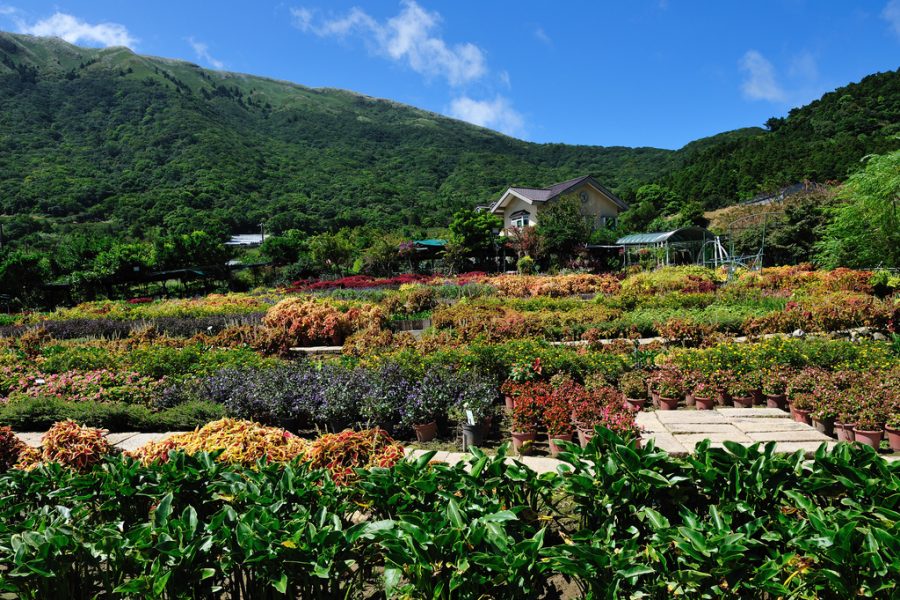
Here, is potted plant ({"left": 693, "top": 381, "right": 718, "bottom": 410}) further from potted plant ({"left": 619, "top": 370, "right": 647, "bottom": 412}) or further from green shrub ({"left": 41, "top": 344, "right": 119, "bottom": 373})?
green shrub ({"left": 41, "top": 344, "right": 119, "bottom": 373})

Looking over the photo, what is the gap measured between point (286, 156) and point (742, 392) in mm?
85409

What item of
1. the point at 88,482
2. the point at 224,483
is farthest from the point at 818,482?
the point at 88,482

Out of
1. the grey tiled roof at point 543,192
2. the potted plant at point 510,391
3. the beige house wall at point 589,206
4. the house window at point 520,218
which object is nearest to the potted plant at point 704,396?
the potted plant at point 510,391

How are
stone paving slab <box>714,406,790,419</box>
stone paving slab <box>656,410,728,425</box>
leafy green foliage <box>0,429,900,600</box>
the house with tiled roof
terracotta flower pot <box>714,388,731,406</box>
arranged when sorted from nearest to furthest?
leafy green foliage <box>0,429,900,600</box> → stone paving slab <box>656,410,728,425</box> → stone paving slab <box>714,406,790,419</box> → terracotta flower pot <box>714,388,731,406</box> → the house with tiled roof

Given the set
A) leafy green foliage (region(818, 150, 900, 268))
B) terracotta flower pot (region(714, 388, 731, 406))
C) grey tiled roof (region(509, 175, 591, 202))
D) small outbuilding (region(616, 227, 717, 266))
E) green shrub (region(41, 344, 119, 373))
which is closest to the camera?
terracotta flower pot (region(714, 388, 731, 406))

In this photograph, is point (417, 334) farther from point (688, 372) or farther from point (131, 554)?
point (131, 554)

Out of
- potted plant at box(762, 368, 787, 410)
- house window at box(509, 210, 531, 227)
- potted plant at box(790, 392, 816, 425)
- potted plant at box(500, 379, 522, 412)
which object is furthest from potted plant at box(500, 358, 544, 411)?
house window at box(509, 210, 531, 227)

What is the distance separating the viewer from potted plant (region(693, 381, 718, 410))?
19.2 ft

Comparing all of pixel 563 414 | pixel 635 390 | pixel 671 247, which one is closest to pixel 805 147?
pixel 671 247

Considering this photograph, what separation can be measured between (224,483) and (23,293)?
103 feet

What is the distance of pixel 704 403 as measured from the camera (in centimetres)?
587

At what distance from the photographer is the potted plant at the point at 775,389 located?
5.75 meters

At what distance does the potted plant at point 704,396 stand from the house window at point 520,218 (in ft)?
107

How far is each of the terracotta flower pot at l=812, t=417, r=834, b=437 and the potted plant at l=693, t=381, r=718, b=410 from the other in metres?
1.02
